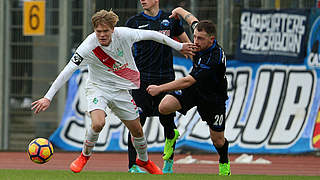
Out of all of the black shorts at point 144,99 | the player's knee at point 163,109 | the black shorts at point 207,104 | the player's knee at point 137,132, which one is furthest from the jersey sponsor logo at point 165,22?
the player's knee at point 137,132

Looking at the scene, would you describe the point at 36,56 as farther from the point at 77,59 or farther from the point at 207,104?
the point at 77,59

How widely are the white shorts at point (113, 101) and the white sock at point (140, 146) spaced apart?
1.15ft

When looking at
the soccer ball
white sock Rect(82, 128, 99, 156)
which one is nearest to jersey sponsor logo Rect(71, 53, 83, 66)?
white sock Rect(82, 128, 99, 156)

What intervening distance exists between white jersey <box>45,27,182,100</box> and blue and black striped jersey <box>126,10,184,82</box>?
832mm

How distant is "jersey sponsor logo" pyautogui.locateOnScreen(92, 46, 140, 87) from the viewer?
8.98 metres

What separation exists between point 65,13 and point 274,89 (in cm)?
498

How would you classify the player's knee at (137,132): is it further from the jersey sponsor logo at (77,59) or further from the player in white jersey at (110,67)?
the jersey sponsor logo at (77,59)

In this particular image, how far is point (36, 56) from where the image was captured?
55.6 feet

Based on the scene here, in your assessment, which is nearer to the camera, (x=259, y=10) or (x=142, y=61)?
(x=142, y=61)

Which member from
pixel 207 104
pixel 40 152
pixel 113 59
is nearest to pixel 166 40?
pixel 113 59

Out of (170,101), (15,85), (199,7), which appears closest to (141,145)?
(170,101)

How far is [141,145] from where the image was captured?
955 centimetres

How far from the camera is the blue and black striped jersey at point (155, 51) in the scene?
10109 mm

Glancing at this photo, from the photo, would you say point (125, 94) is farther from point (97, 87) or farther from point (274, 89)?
point (274, 89)
